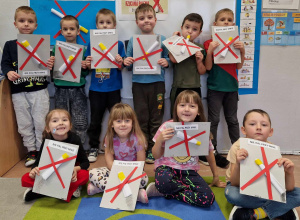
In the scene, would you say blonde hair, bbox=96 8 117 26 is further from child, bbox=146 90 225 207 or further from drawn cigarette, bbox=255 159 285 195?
drawn cigarette, bbox=255 159 285 195

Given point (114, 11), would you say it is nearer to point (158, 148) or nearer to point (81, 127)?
point (81, 127)

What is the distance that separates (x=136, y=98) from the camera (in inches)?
89.8

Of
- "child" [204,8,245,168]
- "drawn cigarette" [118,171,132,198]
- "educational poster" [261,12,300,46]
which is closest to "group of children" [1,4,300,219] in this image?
"child" [204,8,245,168]

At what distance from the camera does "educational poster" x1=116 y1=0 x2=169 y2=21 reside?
2.27 metres

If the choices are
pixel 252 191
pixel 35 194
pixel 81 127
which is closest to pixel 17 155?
pixel 81 127

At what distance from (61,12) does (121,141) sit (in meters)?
1.24

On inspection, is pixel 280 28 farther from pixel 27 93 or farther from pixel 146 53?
pixel 27 93

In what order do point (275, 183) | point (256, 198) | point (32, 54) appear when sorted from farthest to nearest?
point (32, 54) < point (256, 198) < point (275, 183)

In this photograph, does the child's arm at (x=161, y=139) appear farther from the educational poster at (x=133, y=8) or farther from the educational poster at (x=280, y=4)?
the educational poster at (x=280, y=4)

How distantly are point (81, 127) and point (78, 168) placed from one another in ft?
2.31

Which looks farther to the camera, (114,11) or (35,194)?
(114,11)

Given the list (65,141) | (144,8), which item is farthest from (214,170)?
(144,8)

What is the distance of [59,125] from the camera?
171 cm

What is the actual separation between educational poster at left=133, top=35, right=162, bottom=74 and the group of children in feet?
0.18
